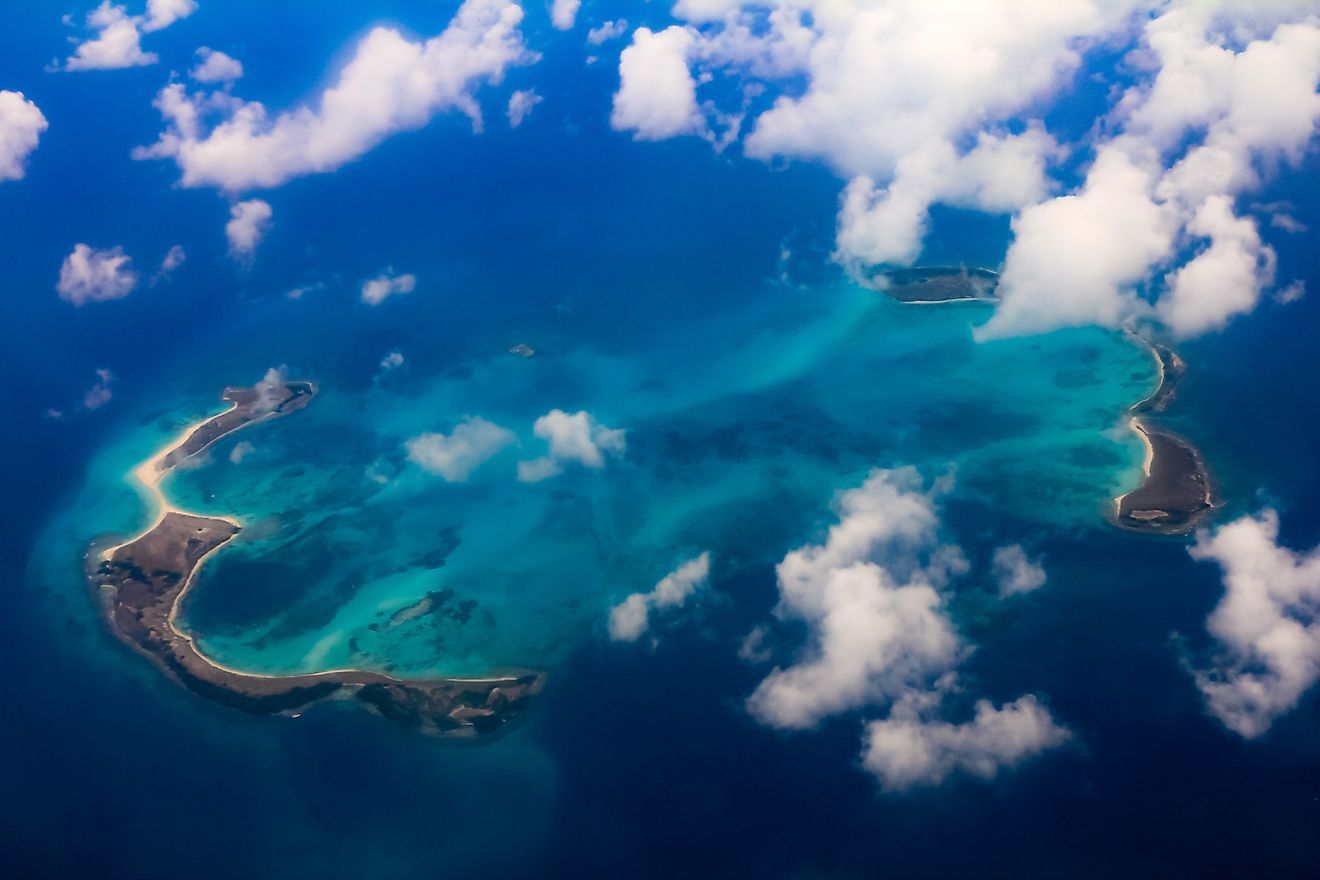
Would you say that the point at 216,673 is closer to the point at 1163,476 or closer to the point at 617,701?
the point at 617,701

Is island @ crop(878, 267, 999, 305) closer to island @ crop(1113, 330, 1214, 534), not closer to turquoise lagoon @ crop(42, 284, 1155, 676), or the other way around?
turquoise lagoon @ crop(42, 284, 1155, 676)

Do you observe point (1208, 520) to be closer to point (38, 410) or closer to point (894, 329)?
point (894, 329)

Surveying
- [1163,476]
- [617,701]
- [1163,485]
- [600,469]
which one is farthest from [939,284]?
[617,701]

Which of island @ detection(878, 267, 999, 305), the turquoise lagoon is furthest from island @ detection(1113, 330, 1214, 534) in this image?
island @ detection(878, 267, 999, 305)

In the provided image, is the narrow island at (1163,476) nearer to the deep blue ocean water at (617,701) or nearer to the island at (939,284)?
the deep blue ocean water at (617,701)

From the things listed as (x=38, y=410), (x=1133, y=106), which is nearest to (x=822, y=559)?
(x=38, y=410)
